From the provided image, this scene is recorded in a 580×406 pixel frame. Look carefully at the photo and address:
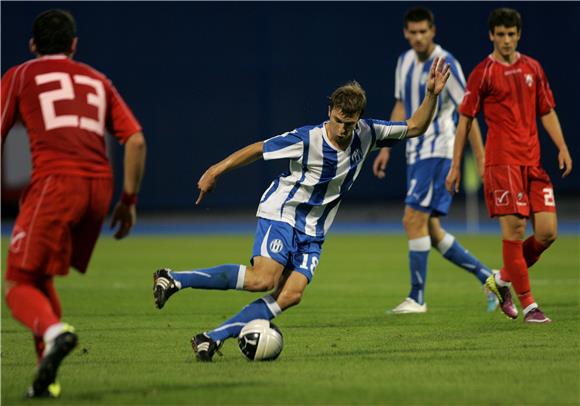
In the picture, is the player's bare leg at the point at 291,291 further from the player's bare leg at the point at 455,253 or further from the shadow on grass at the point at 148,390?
the player's bare leg at the point at 455,253

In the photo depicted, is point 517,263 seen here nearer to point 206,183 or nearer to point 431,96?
point 431,96

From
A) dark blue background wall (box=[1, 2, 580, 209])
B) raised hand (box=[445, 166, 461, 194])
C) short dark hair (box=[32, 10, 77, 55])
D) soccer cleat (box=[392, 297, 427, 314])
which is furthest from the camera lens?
dark blue background wall (box=[1, 2, 580, 209])

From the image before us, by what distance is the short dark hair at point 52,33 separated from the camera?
5355 millimetres

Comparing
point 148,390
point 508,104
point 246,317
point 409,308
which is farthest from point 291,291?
point 409,308

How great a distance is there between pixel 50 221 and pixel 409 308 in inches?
188

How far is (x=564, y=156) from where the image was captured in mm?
8406

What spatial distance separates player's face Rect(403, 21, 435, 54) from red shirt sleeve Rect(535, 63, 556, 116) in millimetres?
1576

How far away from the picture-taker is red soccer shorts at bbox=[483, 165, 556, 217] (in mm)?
8188

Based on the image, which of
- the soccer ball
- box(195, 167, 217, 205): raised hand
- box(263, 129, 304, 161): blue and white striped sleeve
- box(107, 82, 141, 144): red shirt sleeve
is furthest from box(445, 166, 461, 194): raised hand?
box(107, 82, 141, 144): red shirt sleeve

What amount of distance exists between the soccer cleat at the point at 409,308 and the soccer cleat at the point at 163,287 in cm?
334

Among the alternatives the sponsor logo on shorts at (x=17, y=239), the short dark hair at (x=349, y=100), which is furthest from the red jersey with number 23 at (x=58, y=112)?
the short dark hair at (x=349, y=100)

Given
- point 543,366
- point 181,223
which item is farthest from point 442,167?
point 181,223

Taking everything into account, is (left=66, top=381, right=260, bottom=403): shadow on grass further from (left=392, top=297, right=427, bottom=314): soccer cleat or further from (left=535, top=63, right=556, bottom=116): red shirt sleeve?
(left=535, top=63, right=556, bottom=116): red shirt sleeve

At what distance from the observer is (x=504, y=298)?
842 centimetres
